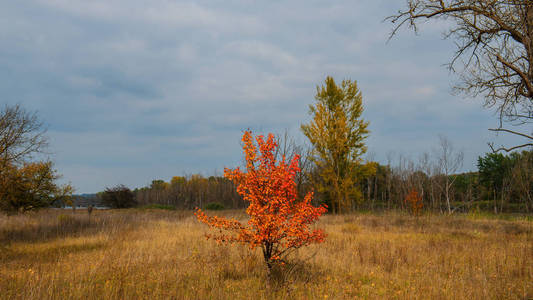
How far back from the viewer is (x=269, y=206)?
518 centimetres

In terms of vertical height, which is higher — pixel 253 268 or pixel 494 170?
pixel 494 170

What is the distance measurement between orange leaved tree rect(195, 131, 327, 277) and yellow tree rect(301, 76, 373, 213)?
16318 millimetres

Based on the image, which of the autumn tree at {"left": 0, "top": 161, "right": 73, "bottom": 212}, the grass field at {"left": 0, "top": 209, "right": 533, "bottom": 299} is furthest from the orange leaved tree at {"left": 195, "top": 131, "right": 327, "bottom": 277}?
the autumn tree at {"left": 0, "top": 161, "right": 73, "bottom": 212}

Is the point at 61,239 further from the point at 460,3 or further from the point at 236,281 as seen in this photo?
the point at 460,3

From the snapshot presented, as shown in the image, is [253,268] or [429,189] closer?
[253,268]

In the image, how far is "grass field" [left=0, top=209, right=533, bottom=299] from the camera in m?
4.77

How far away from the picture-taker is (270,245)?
5352mm

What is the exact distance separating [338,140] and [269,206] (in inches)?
654

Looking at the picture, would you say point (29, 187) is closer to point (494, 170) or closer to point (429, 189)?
point (429, 189)

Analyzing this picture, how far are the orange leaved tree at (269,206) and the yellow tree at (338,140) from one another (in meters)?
16.3

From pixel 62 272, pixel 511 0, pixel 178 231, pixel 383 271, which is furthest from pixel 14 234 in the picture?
pixel 511 0

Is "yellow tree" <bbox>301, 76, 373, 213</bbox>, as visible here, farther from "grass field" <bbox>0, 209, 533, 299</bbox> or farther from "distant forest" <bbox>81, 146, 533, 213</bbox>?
"grass field" <bbox>0, 209, 533, 299</bbox>

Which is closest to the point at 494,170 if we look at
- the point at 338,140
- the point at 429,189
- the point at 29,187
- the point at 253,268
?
the point at 429,189

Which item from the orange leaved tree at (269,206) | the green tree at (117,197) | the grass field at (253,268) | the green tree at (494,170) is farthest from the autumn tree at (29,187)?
the green tree at (494,170)
